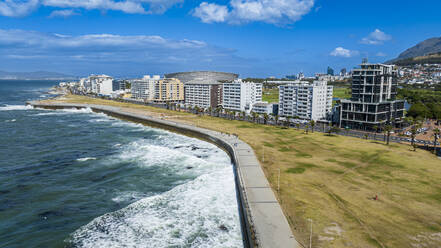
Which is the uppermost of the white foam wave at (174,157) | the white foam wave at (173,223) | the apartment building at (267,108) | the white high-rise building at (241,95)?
the white high-rise building at (241,95)

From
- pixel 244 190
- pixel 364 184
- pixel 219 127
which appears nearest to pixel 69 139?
pixel 219 127

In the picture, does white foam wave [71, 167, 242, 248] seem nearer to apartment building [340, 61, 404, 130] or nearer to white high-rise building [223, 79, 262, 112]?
apartment building [340, 61, 404, 130]

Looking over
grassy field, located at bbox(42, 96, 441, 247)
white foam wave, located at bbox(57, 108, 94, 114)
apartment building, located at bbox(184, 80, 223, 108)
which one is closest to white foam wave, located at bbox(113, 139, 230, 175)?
grassy field, located at bbox(42, 96, 441, 247)

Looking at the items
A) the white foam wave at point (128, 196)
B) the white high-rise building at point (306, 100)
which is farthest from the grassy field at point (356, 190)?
the white high-rise building at point (306, 100)

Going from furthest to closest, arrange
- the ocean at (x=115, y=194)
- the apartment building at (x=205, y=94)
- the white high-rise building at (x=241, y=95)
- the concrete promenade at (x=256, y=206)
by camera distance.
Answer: the apartment building at (x=205, y=94)
the white high-rise building at (x=241, y=95)
the ocean at (x=115, y=194)
the concrete promenade at (x=256, y=206)

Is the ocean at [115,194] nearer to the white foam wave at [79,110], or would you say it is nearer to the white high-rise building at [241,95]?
the white high-rise building at [241,95]

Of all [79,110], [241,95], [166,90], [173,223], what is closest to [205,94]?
[241,95]

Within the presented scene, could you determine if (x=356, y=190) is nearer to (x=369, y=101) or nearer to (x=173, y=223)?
(x=173, y=223)
